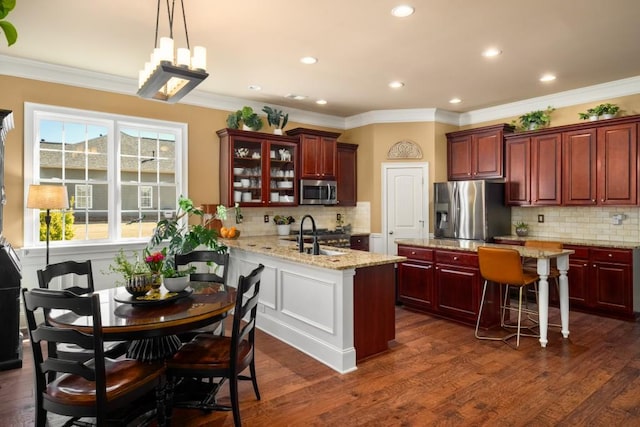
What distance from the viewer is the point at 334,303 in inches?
127

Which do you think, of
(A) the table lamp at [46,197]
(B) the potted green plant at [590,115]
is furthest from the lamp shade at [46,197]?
(B) the potted green plant at [590,115]

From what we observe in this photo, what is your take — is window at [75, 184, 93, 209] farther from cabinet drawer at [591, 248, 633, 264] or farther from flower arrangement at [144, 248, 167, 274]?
cabinet drawer at [591, 248, 633, 264]

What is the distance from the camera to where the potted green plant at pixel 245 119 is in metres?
5.58

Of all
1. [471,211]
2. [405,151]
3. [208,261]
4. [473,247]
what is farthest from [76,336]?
[405,151]

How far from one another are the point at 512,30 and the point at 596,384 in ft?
9.65

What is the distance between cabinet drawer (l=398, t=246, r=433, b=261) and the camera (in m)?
4.57

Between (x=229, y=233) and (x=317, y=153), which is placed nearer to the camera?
(x=229, y=233)

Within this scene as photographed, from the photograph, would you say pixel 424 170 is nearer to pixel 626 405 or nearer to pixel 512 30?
pixel 512 30

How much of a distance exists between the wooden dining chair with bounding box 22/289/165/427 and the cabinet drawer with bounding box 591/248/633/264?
197 inches

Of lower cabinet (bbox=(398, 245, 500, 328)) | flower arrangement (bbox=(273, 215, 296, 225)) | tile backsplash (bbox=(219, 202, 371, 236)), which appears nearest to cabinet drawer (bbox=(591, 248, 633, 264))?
lower cabinet (bbox=(398, 245, 500, 328))

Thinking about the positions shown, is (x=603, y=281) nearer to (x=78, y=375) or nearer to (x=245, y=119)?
(x=245, y=119)

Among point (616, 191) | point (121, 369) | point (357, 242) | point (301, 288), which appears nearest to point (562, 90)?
point (616, 191)

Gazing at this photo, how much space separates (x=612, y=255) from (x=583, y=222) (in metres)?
0.89

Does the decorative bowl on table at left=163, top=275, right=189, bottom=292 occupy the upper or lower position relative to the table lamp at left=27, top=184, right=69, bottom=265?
lower
